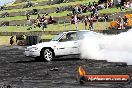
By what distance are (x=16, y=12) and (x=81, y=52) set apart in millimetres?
39640

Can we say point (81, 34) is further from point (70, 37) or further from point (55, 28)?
point (55, 28)

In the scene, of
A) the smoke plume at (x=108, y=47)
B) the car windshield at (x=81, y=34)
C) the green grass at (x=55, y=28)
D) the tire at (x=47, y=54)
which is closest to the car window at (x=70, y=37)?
the car windshield at (x=81, y=34)

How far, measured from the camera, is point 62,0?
57.8 m

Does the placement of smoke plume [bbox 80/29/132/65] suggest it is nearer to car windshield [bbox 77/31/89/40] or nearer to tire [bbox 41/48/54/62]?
car windshield [bbox 77/31/89/40]

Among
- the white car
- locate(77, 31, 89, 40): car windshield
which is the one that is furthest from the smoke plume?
the white car

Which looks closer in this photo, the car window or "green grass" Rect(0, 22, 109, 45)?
the car window

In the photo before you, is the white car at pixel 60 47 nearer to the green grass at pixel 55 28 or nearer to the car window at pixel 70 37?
the car window at pixel 70 37

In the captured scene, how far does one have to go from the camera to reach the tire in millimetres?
20583

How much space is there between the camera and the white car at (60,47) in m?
20.3

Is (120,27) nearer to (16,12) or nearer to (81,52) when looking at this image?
(81,52)

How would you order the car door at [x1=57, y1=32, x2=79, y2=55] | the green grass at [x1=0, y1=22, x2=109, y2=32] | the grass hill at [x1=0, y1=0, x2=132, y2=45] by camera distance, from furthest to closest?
1. the grass hill at [x1=0, y1=0, x2=132, y2=45]
2. the green grass at [x1=0, y1=22, x2=109, y2=32]
3. the car door at [x1=57, y1=32, x2=79, y2=55]

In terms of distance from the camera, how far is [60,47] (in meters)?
20.5

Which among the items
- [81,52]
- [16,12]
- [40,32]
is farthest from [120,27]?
[16,12]

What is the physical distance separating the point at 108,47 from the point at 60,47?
2.52 meters
